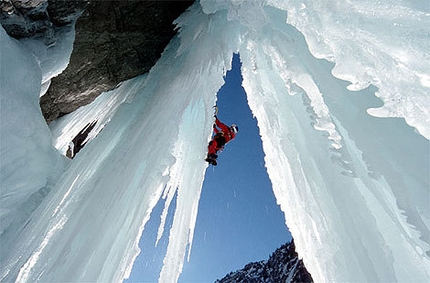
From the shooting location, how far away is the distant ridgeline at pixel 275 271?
48125mm

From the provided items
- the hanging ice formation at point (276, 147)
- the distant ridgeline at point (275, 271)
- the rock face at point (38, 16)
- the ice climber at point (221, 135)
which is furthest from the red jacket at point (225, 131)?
the distant ridgeline at point (275, 271)

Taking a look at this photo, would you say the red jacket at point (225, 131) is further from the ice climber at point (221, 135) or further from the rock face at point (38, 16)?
the rock face at point (38, 16)

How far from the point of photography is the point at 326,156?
10.7 feet

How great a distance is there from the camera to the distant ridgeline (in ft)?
158

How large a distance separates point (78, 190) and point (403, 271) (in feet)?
10.9

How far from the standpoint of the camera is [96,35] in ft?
16.4

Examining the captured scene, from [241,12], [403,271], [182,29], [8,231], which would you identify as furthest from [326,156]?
[8,231]

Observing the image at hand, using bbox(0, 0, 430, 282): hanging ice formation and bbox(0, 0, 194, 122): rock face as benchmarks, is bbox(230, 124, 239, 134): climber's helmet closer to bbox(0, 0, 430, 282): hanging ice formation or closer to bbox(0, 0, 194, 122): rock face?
bbox(0, 0, 430, 282): hanging ice formation

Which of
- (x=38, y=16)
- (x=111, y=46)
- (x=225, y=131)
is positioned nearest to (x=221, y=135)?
(x=225, y=131)

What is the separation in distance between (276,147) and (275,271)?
5654cm

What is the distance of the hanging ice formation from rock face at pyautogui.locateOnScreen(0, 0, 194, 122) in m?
0.24

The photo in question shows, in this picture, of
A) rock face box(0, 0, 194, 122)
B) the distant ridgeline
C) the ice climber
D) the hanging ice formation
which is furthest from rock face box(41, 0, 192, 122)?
the distant ridgeline

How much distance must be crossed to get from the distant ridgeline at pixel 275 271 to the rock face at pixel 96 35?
4073cm

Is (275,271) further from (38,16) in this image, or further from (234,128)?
(38,16)
